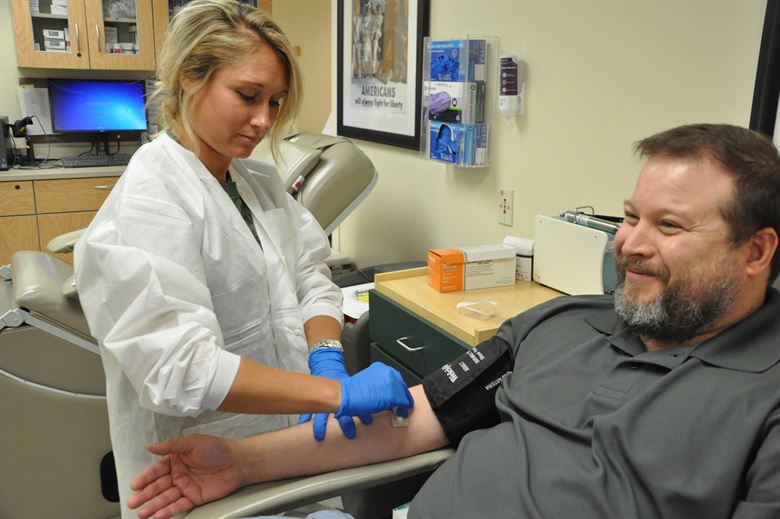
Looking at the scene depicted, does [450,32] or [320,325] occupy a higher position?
[450,32]

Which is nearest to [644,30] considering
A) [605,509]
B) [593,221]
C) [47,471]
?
[593,221]

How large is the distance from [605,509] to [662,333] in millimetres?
312

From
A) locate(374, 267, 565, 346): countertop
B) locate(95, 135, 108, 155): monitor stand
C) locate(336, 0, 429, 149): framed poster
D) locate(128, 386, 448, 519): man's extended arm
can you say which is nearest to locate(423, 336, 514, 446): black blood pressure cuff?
locate(128, 386, 448, 519): man's extended arm

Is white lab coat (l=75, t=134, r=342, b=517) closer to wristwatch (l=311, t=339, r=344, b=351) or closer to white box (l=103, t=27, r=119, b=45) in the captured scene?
wristwatch (l=311, t=339, r=344, b=351)

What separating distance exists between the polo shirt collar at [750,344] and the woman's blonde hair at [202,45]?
37.4 inches

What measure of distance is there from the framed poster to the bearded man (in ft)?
5.30

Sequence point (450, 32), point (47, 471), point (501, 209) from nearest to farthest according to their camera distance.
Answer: point (47, 471), point (501, 209), point (450, 32)

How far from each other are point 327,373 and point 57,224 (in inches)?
127

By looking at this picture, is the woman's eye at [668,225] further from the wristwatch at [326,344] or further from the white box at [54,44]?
the white box at [54,44]

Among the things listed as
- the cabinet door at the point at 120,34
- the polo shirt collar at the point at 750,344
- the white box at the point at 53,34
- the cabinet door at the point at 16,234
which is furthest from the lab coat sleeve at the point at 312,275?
the white box at the point at 53,34

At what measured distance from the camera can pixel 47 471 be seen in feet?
6.49

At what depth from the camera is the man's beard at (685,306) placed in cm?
109

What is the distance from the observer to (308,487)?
46.2 inches

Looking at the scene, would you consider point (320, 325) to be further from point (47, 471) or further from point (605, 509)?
point (47, 471)
